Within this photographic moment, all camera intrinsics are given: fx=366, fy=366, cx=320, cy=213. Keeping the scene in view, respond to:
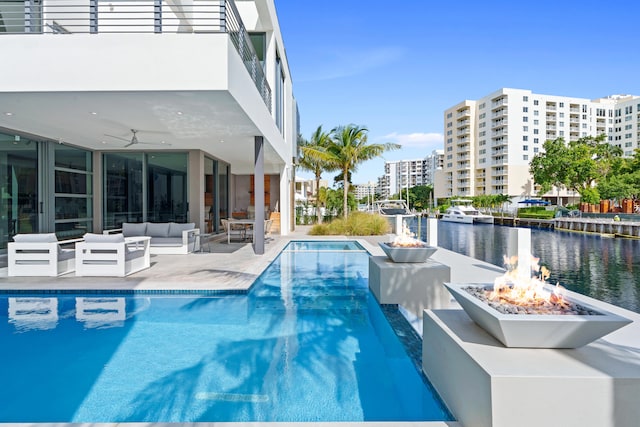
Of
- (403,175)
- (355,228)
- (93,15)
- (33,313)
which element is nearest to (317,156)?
(355,228)

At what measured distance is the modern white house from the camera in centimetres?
618

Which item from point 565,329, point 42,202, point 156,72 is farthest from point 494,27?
point 42,202

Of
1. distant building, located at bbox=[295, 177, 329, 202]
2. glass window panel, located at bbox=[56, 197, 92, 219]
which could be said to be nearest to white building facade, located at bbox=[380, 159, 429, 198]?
distant building, located at bbox=[295, 177, 329, 202]

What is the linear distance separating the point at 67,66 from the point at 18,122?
13.1 ft

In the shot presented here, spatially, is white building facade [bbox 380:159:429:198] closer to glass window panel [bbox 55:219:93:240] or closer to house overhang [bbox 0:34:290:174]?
glass window panel [bbox 55:219:93:240]

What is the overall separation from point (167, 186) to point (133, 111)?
6957 millimetres

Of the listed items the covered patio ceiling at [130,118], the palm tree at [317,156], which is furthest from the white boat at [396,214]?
the covered patio ceiling at [130,118]

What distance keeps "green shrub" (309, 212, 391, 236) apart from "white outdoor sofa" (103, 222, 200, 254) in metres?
7.52

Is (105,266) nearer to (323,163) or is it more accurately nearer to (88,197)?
(88,197)

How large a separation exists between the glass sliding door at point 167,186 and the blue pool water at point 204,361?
26.7 ft

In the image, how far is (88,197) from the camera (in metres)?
13.4

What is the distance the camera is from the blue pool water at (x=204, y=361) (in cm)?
297

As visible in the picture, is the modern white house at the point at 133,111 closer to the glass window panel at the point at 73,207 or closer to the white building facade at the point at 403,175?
the glass window panel at the point at 73,207

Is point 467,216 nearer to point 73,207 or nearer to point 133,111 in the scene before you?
point 73,207
